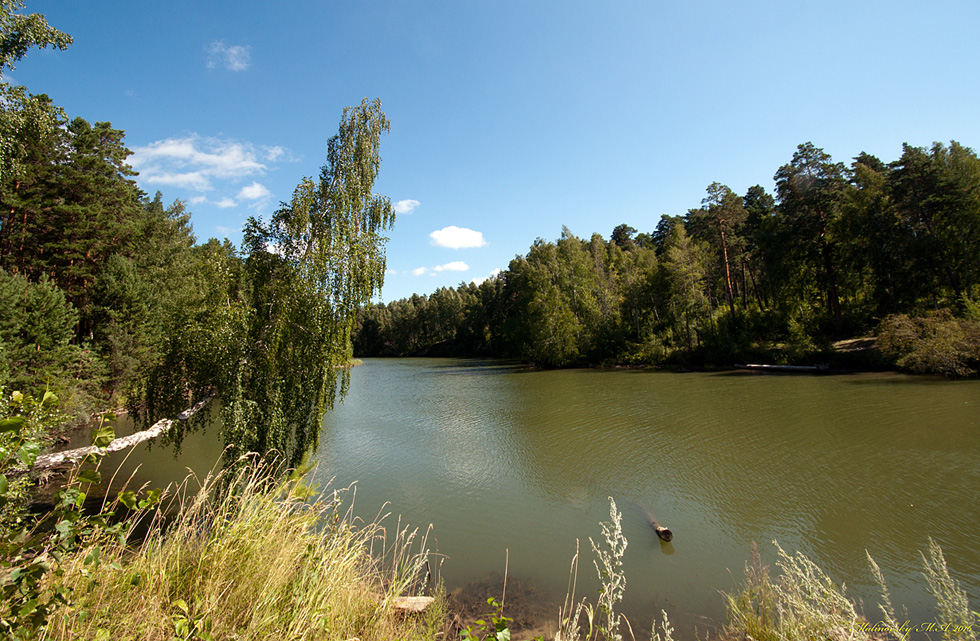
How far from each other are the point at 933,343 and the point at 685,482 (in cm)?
2170

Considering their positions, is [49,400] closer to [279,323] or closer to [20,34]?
[279,323]

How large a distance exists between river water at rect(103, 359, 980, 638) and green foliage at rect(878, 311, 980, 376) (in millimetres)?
2119

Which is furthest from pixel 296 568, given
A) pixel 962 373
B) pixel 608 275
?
pixel 608 275

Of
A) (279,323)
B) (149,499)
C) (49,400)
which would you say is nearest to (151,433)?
(279,323)

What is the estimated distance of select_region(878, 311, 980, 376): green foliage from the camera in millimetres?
20750

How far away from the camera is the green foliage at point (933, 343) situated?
20.8m

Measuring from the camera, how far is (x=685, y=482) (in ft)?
33.3

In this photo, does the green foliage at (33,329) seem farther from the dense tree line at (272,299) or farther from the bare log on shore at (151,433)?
the bare log on shore at (151,433)

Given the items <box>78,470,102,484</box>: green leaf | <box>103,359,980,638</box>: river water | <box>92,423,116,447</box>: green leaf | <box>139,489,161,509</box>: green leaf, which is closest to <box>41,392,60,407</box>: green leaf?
<box>92,423,116,447</box>: green leaf

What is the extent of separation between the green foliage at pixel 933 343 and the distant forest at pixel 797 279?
0.06m

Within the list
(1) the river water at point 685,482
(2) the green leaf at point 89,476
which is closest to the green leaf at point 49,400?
(2) the green leaf at point 89,476

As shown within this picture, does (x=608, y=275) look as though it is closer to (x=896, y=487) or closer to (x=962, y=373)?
(x=962, y=373)

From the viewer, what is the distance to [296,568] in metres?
3.31

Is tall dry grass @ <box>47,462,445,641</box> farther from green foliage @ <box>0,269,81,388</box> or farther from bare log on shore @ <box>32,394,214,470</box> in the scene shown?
green foliage @ <box>0,269,81,388</box>
